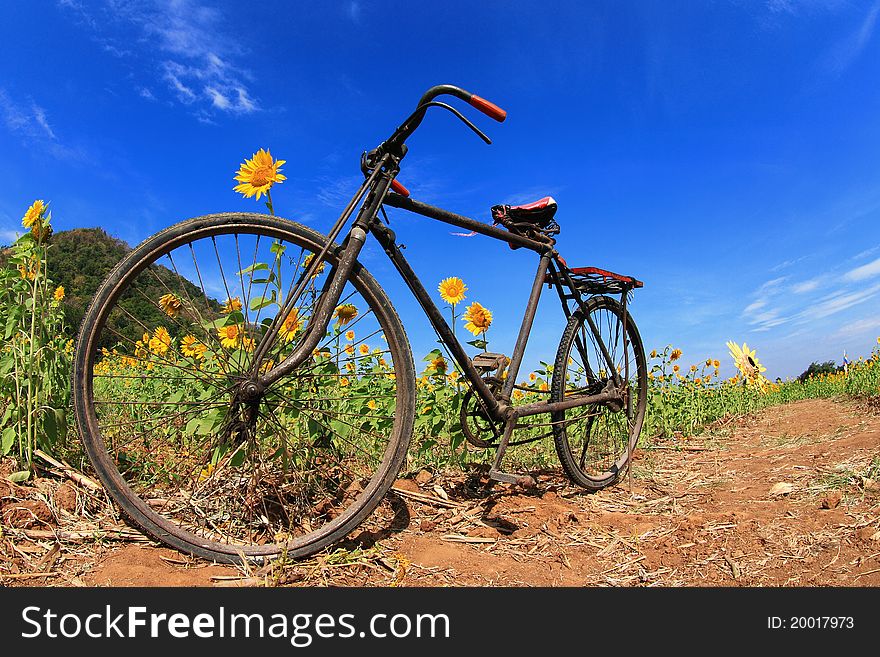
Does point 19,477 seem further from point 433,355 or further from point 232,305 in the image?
point 433,355

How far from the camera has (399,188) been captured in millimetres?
2828

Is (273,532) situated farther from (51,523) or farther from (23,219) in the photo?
(23,219)

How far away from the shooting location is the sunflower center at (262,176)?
2896mm

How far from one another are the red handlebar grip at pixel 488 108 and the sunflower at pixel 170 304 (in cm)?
177

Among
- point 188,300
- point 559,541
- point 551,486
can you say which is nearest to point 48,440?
point 188,300

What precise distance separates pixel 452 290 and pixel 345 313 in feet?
2.95

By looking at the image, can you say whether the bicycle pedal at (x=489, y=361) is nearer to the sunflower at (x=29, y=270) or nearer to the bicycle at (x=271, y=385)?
the bicycle at (x=271, y=385)

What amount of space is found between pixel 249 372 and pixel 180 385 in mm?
2204

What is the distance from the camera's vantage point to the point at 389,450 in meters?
2.65

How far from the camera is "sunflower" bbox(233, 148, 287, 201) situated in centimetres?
290

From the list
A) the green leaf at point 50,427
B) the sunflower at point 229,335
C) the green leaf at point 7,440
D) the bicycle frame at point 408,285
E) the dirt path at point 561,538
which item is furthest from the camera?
the sunflower at point 229,335

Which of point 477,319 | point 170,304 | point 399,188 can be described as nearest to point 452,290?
point 477,319

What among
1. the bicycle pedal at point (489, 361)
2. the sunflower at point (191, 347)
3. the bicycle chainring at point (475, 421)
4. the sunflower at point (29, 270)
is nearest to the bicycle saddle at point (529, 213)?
the bicycle pedal at point (489, 361)

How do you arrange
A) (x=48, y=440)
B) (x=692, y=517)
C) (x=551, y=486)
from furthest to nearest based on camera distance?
(x=551, y=486) < (x=692, y=517) < (x=48, y=440)
